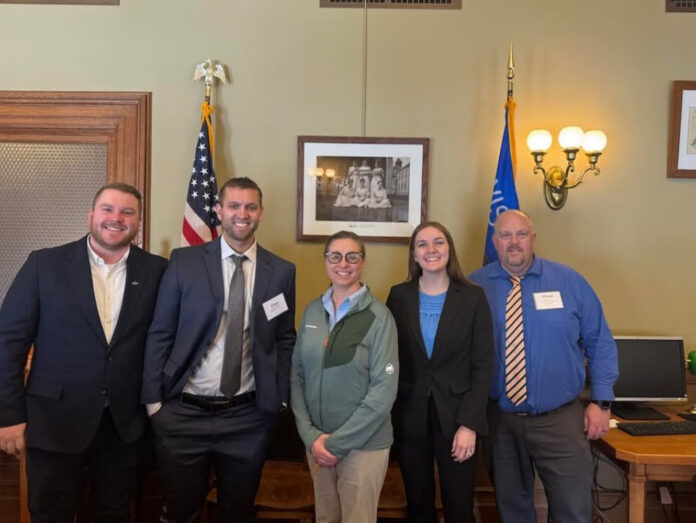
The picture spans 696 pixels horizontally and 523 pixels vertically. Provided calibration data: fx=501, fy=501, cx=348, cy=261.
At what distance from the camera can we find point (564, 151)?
2699mm

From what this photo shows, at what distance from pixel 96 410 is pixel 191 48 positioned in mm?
2023

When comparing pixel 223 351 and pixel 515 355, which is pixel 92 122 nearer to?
pixel 223 351

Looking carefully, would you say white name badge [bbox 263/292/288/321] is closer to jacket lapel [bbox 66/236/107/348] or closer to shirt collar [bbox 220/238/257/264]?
shirt collar [bbox 220/238/257/264]

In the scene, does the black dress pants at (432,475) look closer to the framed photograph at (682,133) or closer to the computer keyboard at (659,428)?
the computer keyboard at (659,428)

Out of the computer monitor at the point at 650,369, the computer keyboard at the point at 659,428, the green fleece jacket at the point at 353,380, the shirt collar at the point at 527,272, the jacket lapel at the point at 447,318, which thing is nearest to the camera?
the green fleece jacket at the point at 353,380

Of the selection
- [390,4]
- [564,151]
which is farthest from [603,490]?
[390,4]

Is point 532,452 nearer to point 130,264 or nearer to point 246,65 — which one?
point 130,264

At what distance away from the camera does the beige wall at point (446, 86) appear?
2.85 meters

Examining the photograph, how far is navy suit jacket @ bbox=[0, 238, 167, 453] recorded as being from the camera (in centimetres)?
186

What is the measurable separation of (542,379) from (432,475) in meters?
0.61

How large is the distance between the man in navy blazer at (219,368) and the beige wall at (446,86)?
0.91 m

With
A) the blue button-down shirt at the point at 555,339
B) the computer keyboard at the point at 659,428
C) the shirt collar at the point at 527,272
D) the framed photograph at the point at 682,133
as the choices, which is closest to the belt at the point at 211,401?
the blue button-down shirt at the point at 555,339

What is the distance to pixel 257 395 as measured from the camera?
6.51 ft

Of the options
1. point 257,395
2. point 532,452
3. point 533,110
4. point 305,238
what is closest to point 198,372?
point 257,395
